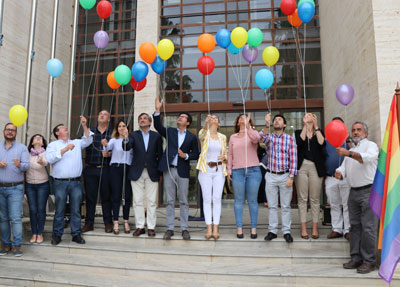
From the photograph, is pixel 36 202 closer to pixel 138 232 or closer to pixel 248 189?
pixel 138 232

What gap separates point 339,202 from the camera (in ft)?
15.7

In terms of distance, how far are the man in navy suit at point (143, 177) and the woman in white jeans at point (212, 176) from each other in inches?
29.0

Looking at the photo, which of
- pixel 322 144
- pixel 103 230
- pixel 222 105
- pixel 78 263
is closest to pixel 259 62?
pixel 222 105

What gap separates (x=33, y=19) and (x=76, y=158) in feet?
13.5

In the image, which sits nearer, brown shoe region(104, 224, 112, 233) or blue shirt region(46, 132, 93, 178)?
blue shirt region(46, 132, 93, 178)

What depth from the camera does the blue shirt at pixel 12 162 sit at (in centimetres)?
467

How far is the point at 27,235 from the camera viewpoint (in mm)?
5277

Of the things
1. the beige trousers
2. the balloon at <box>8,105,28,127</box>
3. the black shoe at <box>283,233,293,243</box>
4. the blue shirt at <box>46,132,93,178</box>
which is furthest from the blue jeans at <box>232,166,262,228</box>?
the balloon at <box>8,105,28,127</box>

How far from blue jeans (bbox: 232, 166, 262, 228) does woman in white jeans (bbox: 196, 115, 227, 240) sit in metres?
0.22

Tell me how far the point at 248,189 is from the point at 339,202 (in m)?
1.38

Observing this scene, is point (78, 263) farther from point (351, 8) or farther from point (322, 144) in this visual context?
point (351, 8)

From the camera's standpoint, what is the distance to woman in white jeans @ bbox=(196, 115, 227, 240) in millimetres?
4652

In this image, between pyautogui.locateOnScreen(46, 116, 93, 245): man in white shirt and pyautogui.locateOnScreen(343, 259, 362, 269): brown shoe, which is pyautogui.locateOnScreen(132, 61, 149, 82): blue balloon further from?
pyautogui.locateOnScreen(343, 259, 362, 269): brown shoe

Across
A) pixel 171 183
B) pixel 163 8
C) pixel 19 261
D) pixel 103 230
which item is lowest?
pixel 19 261
